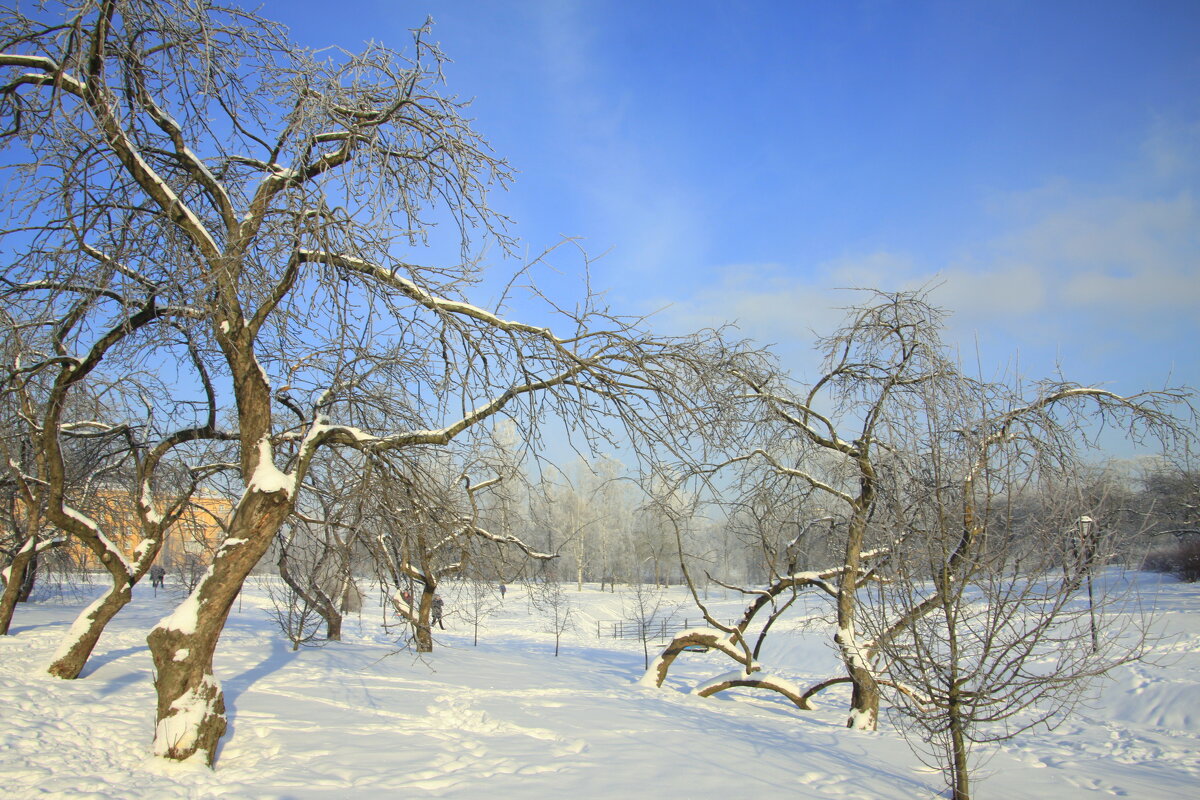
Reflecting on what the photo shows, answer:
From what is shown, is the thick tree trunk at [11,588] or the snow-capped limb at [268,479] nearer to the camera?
the snow-capped limb at [268,479]

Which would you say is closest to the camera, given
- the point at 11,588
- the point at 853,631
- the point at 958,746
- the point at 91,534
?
the point at 958,746

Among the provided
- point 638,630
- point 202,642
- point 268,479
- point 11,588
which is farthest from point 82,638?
point 638,630

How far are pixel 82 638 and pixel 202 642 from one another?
2982 millimetres

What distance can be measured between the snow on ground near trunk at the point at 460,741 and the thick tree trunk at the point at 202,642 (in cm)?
18

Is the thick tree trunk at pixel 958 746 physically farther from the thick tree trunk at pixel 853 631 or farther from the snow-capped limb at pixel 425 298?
the snow-capped limb at pixel 425 298

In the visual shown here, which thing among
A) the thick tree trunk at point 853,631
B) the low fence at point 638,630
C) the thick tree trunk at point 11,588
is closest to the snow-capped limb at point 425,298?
the thick tree trunk at point 853,631

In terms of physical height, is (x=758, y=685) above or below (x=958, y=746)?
below

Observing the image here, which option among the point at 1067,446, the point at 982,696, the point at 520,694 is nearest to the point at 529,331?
the point at 982,696

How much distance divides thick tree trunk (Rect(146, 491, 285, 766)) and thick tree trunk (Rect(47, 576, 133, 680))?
103 inches

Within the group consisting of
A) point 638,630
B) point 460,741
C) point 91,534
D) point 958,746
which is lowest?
point 638,630

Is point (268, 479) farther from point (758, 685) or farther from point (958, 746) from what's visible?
point (758, 685)

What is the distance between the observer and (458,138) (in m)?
4.78

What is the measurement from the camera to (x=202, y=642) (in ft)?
14.2

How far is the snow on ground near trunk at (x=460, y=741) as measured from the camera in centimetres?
432
